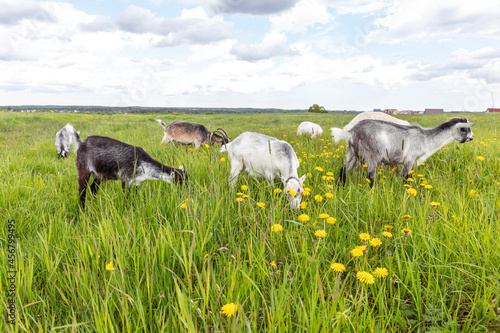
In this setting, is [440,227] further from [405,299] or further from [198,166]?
[198,166]

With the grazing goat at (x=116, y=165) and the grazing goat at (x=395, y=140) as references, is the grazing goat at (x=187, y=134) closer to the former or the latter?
the grazing goat at (x=116, y=165)

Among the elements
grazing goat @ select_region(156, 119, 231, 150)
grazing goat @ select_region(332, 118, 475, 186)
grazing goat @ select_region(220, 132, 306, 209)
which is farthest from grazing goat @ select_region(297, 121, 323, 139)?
grazing goat @ select_region(220, 132, 306, 209)

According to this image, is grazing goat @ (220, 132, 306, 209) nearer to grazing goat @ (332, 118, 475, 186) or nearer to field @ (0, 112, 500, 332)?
field @ (0, 112, 500, 332)

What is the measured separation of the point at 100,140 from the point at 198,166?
1.71m

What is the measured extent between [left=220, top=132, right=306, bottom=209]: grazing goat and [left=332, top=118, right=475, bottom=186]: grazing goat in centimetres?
134

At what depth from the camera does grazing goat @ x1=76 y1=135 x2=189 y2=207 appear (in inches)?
167

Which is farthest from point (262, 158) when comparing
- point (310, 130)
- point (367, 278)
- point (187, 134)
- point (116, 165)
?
point (310, 130)

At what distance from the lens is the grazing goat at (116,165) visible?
4238 millimetres

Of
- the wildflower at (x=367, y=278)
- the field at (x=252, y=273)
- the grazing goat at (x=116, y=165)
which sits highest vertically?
the grazing goat at (x=116, y=165)

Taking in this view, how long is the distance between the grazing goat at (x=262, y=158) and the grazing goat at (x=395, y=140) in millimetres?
1338

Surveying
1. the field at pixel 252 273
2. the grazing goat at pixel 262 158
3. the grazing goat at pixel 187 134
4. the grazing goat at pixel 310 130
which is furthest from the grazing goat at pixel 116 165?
the grazing goat at pixel 310 130

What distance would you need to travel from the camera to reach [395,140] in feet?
15.9

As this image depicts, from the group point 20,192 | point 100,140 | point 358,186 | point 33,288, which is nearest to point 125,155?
point 100,140

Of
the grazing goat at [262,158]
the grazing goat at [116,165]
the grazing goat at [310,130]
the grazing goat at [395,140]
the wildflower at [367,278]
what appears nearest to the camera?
the wildflower at [367,278]
